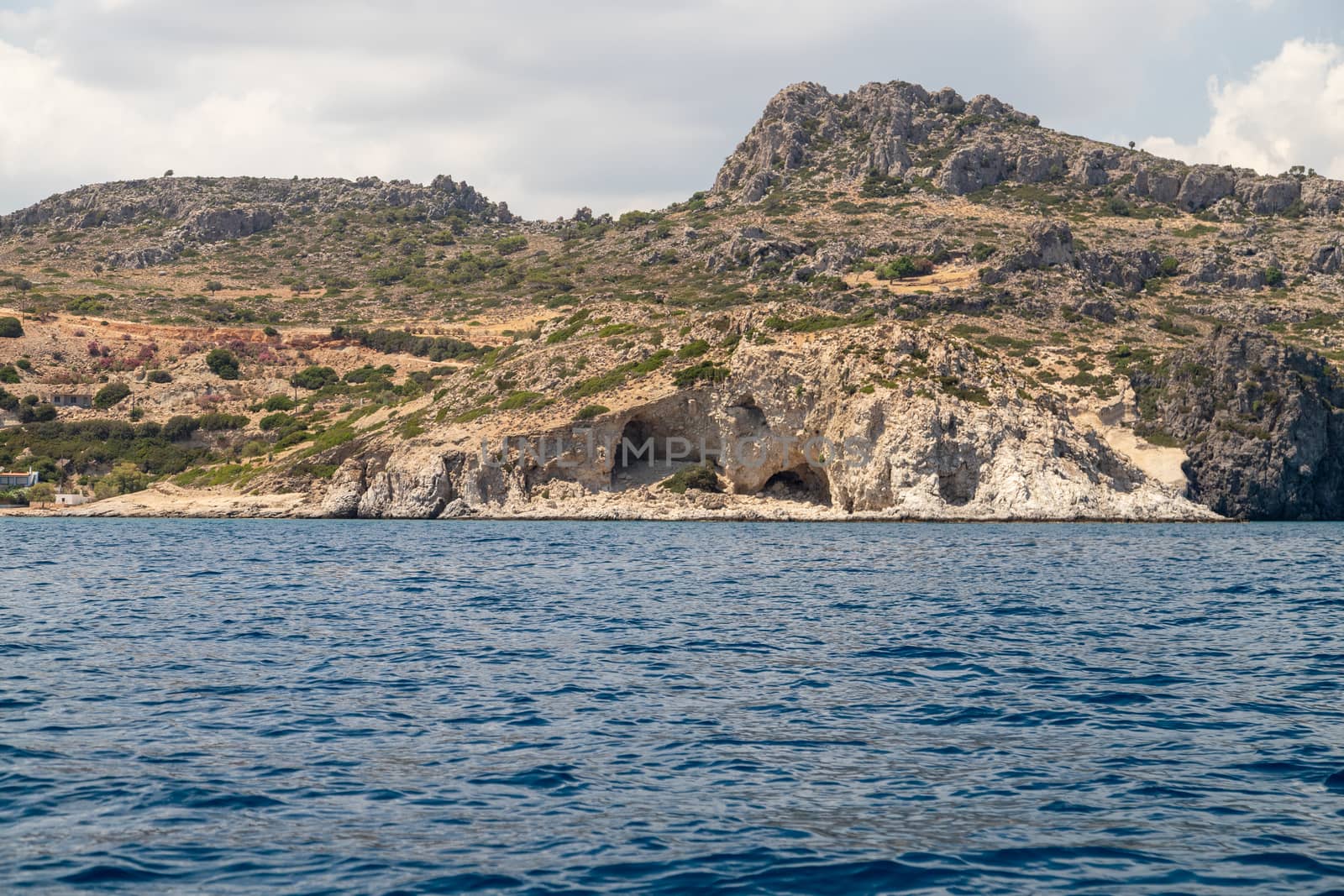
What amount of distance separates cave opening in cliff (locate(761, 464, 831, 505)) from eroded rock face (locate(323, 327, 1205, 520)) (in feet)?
0.38

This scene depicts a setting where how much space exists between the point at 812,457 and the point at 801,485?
12.9 ft

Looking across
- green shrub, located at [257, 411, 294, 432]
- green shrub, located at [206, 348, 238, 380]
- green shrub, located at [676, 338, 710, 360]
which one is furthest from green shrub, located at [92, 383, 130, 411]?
green shrub, located at [676, 338, 710, 360]

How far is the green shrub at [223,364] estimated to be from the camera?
112875 millimetres

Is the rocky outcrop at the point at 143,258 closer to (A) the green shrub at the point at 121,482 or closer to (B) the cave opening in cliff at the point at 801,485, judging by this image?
(A) the green shrub at the point at 121,482

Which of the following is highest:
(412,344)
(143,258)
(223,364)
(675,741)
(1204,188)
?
(1204,188)

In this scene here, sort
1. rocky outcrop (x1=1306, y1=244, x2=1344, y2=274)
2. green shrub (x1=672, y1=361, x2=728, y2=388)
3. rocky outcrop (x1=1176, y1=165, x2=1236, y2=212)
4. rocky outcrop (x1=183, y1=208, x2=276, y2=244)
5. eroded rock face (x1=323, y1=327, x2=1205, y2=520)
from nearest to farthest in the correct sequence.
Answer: eroded rock face (x1=323, y1=327, x2=1205, y2=520) → green shrub (x1=672, y1=361, x2=728, y2=388) → rocky outcrop (x1=1306, y1=244, x2=1344, y2=274) → rocky outcrop (x1=1176, y1=165, x2=1236, y2=212) → rocky outcrop (x1=183, y1=208, x2=276, y2=244)

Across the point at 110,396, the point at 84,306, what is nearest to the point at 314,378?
the point at 110,396

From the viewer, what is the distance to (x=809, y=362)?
71.0 m

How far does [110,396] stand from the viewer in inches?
4195

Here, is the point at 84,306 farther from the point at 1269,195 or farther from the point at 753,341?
the point at 1269,195

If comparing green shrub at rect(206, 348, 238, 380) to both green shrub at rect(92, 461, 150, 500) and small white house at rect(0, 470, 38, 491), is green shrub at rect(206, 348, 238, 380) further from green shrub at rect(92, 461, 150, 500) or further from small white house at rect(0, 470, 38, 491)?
small white house at rect(0, 470, 38, 491)

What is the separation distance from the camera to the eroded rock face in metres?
64.6

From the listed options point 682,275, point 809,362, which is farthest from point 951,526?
point 682,275

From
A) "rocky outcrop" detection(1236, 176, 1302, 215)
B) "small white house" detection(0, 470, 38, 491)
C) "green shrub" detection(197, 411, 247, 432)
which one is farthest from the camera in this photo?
"rocky outcrop" detection(1236, 176, 1302, 215)
